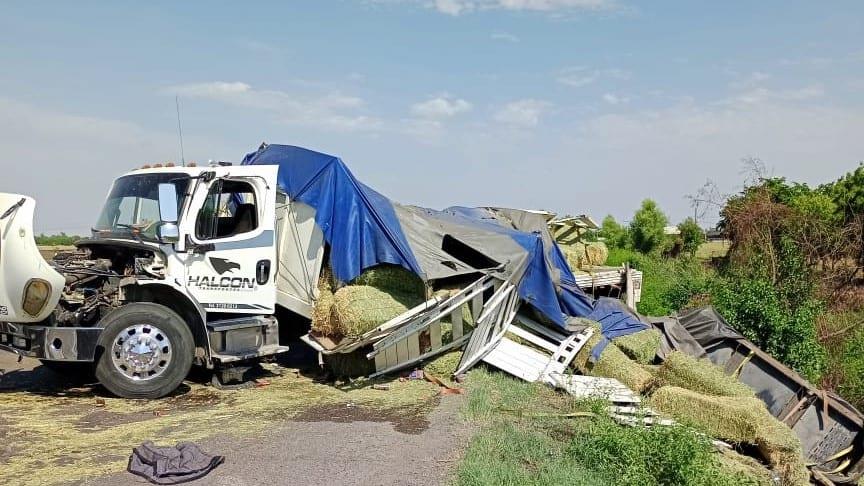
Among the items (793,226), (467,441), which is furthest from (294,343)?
(793,226)

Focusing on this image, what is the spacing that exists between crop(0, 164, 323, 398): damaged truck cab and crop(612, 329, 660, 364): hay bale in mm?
5120

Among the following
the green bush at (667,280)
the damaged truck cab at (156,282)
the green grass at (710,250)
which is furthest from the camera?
the green grass at (710,250)

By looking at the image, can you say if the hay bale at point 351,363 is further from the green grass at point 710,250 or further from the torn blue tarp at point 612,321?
the green grass at point 710,250

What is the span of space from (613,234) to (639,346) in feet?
66.6

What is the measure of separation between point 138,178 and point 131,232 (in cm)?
79

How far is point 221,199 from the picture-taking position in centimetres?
945

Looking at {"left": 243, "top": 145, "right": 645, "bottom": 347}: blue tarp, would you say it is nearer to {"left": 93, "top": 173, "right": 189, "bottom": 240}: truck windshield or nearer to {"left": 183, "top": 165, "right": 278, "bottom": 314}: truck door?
{"left": 183, "top": 165, "right": 278, "bottom": 314}: truck door

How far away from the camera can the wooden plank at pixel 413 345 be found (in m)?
9.73

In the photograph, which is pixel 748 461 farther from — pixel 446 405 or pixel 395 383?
pixel 395 383

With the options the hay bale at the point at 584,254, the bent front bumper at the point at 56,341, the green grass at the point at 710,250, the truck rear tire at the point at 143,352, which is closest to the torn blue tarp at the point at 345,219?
the truck rear tire at the point at 143,352

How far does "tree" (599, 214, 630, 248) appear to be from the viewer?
1189 inches

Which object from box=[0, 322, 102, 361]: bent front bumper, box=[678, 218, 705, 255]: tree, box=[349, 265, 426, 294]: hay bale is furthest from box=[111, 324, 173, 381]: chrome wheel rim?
box=[678, 218, 705, 255]: tree

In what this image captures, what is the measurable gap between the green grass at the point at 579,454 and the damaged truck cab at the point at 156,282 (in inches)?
133

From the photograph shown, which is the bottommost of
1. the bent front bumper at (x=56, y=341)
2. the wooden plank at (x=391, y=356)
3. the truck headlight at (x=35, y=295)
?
the wooden plank at (x=391, y=356)
